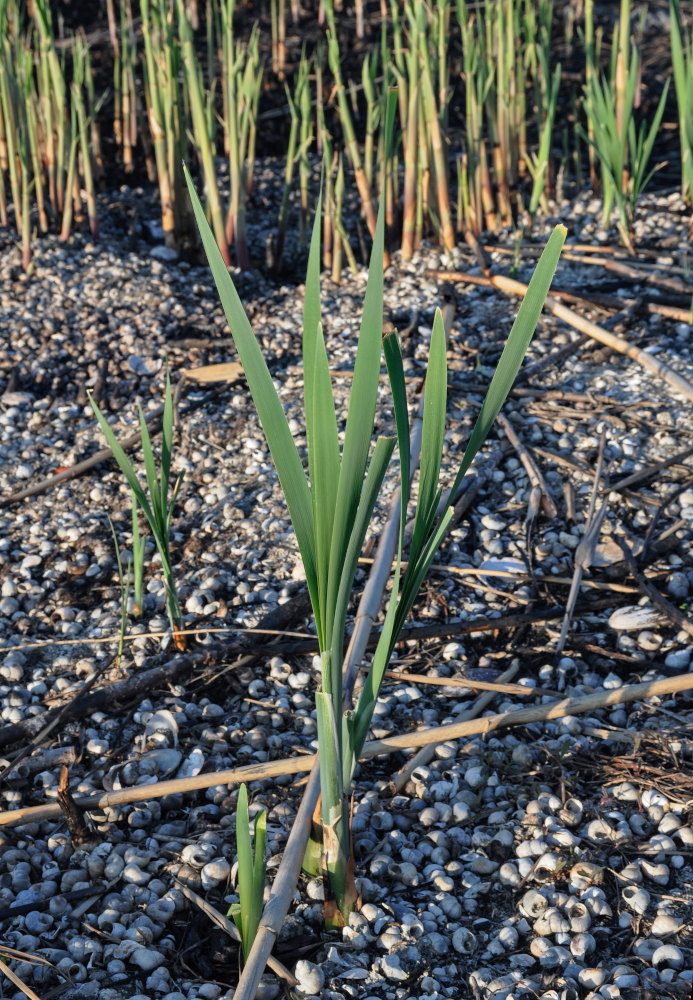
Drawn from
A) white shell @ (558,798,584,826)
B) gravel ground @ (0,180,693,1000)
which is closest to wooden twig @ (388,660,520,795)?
gravel ground @ (0,180,693,1000)

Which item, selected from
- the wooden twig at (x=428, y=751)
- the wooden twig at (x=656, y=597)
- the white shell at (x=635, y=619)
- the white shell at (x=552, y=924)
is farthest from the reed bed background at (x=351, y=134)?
the white shell at (x=552, y=924)

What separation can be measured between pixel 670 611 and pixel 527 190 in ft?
7.27

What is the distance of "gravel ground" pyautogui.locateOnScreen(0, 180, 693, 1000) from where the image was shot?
3.53 ft

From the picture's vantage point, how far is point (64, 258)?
284 centimetres

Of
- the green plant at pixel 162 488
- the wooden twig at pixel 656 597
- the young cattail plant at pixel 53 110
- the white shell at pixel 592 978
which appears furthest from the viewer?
the young cattail plant at pixel 53 110

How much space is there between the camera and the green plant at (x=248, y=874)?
872mm

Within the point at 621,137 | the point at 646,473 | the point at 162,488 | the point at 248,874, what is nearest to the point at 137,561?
the point at 162,488

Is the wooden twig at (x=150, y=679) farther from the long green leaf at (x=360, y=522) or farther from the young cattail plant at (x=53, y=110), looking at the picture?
the young cattail plant at (x=53, y=110)

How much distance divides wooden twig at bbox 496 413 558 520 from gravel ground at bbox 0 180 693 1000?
3cm

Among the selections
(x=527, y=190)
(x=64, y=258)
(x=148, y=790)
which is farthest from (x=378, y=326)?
(x=527, y=190)

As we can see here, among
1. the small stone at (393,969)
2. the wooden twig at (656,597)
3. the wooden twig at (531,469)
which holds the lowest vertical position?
the small stone at (393,969)

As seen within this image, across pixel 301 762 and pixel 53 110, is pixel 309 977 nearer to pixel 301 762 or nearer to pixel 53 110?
pixel 301 762

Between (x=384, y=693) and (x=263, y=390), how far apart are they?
81 cm

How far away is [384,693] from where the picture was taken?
1476mm
